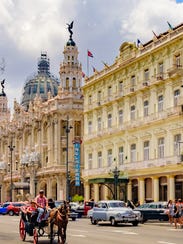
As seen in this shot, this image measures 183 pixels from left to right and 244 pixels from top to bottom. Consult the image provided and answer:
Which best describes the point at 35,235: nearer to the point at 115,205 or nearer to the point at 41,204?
the point at 41,204

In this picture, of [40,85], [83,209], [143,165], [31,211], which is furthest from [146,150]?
[40,85]

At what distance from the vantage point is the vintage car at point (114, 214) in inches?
1265

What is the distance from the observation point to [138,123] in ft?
170

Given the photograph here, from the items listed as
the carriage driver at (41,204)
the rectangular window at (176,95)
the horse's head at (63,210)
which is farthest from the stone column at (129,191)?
the horse's head at (63,210)

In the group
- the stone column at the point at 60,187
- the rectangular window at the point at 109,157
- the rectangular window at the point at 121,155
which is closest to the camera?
the rectangular window at the point at 121,155

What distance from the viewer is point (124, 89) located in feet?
182

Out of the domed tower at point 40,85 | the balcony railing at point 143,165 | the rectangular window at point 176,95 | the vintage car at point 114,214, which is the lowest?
the vintage car at point 114,214

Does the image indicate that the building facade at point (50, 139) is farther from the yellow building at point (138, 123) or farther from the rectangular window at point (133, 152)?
the rectangular window at point (133, 152)

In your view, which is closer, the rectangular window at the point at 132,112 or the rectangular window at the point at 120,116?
the rectangular window at the point at 132,112

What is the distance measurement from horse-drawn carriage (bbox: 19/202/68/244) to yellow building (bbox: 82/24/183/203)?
85.5ft

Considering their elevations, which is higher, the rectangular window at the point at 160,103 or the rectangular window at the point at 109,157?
the rectangular window at the point at 160,103

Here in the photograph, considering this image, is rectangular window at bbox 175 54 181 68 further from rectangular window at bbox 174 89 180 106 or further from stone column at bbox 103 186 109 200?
stone column at bbox 103 186 109 200

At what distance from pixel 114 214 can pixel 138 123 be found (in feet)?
67.3

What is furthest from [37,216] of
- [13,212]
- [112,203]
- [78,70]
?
[78,70]
